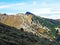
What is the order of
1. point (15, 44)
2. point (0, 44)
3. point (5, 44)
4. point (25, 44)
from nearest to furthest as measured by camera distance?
1. point (0, 44)
2. point (5, 44)
3. point (15, 44)
4. point (25, 44)

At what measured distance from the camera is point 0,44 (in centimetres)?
11425

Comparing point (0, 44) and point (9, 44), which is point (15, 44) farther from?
point (0, 44)

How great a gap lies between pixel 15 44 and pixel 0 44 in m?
18.6

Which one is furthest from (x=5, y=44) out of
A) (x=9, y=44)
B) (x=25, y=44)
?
(x=25, y=44)

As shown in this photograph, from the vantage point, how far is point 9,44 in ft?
420

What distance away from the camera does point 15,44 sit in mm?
131500

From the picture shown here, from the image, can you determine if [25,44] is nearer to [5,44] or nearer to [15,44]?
[15,44]

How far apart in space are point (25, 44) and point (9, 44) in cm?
1703

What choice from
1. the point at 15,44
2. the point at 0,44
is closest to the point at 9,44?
the point at 15,44

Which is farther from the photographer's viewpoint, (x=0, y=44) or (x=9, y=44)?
(x=9, y=44)

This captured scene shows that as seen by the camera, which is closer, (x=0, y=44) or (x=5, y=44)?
(x=0, y=44)

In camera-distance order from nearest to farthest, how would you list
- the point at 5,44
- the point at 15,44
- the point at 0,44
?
the point at 0,44 < the point at 5,44 < the point at 15,44

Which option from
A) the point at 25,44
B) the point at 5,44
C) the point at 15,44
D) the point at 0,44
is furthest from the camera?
the point at 25,44

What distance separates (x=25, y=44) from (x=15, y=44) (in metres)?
12.3
